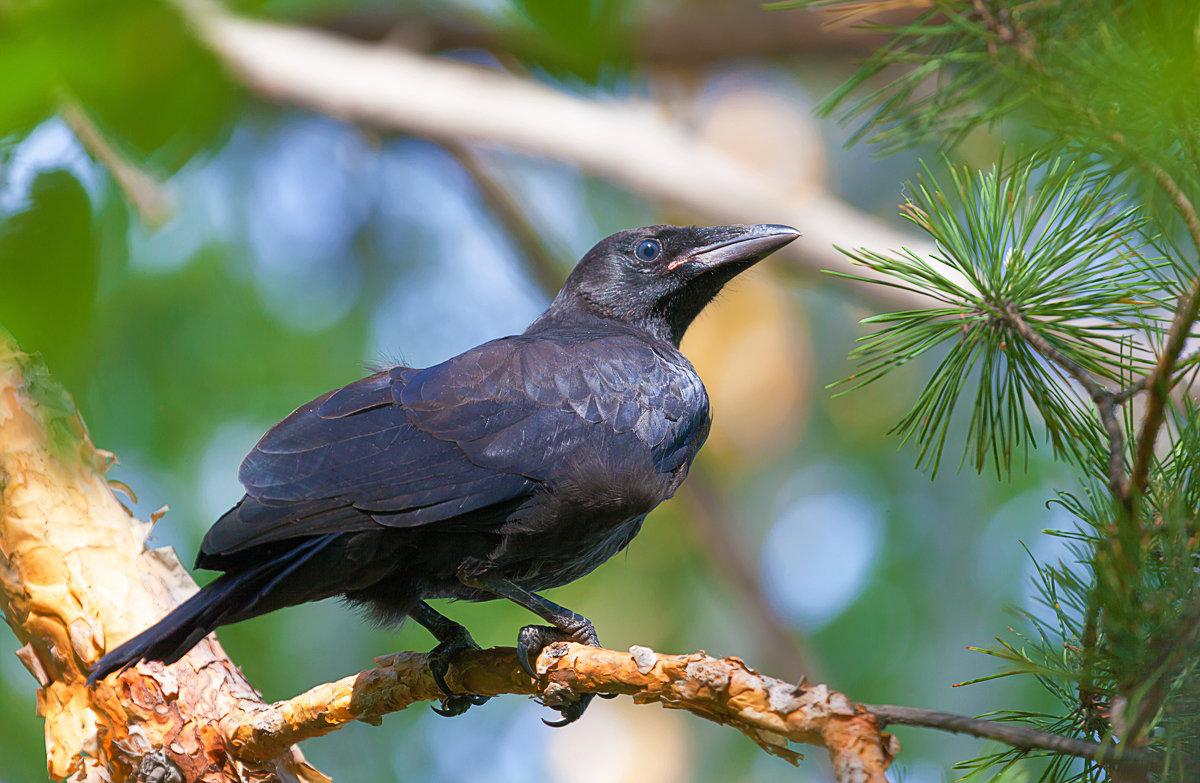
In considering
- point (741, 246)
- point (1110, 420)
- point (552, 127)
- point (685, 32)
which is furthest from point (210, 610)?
point (685, 32)

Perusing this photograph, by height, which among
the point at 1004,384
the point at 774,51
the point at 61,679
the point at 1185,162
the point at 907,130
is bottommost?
the point at 61,679

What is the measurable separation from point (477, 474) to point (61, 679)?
4.53ft

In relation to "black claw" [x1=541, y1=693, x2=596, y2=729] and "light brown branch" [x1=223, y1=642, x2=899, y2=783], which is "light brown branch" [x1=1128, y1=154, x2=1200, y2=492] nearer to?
"light brown branch" [x1=223, y1=642, x2=899, y2=783]

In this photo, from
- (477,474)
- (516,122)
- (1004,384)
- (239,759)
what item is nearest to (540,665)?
(477,474)

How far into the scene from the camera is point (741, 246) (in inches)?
153

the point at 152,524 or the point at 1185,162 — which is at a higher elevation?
the point at 1185,162

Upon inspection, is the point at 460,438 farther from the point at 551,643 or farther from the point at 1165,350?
the point at 1165,350

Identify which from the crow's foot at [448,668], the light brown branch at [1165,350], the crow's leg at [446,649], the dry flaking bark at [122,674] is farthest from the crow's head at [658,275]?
the light brown branch at [1165,350]

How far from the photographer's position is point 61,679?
2.92 m

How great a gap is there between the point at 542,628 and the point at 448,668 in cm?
42

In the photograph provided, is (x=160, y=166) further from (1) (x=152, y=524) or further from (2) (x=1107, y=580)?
(1) (x=152, y=524)

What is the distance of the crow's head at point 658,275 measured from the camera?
4.04 metres

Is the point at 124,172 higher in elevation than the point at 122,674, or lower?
higher

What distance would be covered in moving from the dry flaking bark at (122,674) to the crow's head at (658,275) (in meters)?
1.78
